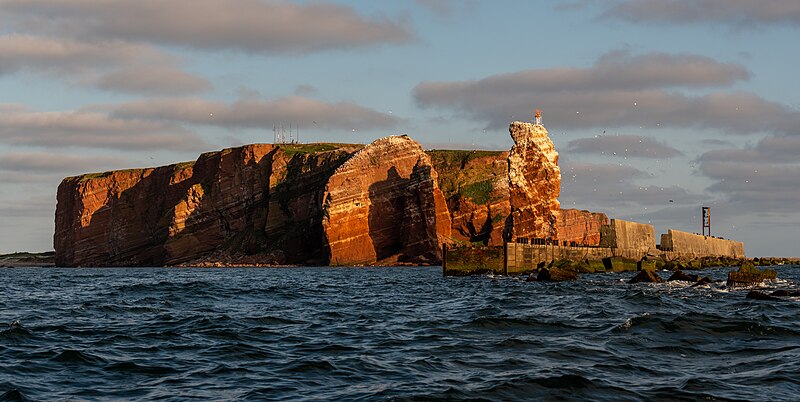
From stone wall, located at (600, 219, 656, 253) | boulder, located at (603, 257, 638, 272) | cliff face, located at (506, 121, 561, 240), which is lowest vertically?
boulder, located at (603, 257, 638, 272)

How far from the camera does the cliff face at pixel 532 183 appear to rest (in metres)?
120

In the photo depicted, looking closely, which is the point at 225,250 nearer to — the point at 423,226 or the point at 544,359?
the point at 423,226

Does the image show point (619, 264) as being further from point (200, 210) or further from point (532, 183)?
point (200, 210)

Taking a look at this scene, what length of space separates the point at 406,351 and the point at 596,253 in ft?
262

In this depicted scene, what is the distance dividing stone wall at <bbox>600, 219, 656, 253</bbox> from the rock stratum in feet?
42.9

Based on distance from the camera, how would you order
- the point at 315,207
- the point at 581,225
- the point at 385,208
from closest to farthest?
1. the point at 385,208
2. the point at 315,207
3. the point at 581,225

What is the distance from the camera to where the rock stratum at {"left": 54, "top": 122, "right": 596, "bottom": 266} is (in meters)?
146

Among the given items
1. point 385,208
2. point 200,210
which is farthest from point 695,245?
point 200,210

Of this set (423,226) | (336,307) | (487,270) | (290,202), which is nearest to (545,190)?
(423,226)

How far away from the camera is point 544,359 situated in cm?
1975

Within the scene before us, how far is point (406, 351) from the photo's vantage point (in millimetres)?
21484

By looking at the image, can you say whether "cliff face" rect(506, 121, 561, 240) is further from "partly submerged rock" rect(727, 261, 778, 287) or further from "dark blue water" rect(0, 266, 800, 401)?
"dark blue water" rect(0, 266, 800, 401)

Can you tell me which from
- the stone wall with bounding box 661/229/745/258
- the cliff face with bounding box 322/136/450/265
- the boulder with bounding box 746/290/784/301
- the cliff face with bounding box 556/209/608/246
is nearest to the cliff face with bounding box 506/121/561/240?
the stone wall with bounding box 661/229/745/258

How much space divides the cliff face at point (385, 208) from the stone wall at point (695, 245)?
3965cm
